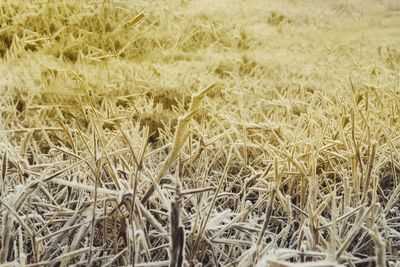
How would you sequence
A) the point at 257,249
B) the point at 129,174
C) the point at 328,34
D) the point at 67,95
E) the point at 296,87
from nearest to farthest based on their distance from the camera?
the point at 257,249, the point at 129,174, the point at 67,95, the point at 296,87, the point at 328,34

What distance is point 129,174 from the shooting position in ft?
1.69

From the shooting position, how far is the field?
44cm

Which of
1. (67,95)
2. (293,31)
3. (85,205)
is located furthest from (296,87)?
(85,205)

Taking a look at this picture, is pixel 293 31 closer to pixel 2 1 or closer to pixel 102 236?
pixel 2 1

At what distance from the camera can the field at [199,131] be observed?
44 cm

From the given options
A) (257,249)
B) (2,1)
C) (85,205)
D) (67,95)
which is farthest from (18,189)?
(2,1)

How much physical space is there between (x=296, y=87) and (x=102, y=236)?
0.68m

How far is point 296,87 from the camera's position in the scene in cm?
107

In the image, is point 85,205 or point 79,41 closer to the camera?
point 85,205

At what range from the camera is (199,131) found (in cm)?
70

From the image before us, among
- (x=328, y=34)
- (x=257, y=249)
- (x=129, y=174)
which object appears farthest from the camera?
(x=328, y=34)

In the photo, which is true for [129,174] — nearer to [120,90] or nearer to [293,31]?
[120,90]

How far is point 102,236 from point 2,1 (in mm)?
839

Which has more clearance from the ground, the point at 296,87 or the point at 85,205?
the point at 85,205
